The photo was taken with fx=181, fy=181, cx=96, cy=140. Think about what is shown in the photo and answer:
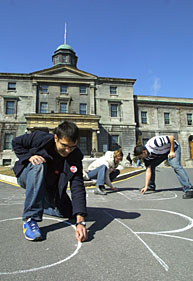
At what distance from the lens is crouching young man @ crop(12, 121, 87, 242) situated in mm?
2207

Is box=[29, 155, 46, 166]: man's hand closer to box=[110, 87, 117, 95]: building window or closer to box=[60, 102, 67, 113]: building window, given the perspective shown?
box=[60, 102, 67, 113]: building window

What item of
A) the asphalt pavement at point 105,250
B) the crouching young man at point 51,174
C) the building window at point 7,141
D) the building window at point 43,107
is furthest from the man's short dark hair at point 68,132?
the building window at point 43,107

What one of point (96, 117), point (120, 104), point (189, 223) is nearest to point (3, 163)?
point (96, 117)

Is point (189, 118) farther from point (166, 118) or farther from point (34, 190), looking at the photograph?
point (34, 190)

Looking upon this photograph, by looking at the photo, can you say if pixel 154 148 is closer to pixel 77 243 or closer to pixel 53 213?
pixel 53 213

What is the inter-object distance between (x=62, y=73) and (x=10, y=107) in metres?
8.74

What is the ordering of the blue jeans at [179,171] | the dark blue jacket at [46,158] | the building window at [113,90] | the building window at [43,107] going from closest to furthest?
the dark blue jacket at [46,158], the blue jeans at [179,171], the building window at [43,107], the building window at [113,90]

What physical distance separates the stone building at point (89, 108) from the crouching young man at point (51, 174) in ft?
63.5

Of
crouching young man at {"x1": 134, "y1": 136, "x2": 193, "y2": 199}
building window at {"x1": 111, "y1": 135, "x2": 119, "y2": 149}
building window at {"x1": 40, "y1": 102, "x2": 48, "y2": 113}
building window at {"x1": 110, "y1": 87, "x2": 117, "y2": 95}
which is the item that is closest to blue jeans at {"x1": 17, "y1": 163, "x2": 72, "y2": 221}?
crouching young man at {"x1": 134, "y1": 136, "x2": 193, "y2": 199}

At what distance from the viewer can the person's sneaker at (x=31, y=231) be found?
6.72ft

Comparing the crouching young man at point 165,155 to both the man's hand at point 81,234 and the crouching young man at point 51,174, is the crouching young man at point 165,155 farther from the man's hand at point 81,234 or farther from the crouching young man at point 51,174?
the man's hand at point 81,234

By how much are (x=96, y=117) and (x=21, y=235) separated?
2028 cm

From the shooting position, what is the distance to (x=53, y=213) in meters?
2.96

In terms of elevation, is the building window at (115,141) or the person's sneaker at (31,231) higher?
the building window at (115,141)
